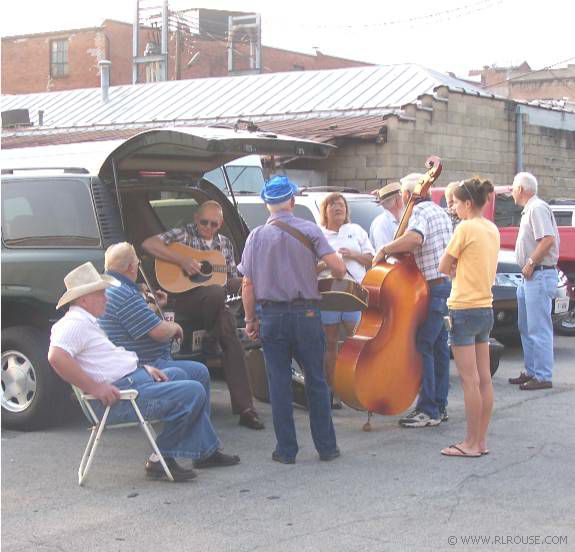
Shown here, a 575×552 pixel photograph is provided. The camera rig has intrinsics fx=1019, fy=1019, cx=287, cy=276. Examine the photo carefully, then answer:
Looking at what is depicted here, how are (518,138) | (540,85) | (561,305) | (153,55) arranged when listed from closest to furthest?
(561,305), (518,138), (153,55), (540,85)

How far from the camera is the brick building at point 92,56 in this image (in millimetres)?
49438

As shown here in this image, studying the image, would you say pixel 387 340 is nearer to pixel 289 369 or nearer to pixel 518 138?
pixel 289 369

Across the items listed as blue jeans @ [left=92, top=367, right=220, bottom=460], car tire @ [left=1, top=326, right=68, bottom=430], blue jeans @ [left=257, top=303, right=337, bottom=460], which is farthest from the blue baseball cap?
car tire @ [left=1, top=326, right=68, bottom=430]

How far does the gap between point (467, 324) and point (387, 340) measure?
2.39ft

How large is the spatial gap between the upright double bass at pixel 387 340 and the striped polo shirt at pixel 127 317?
55.9 inches

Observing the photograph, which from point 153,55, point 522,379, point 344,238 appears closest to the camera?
point 344,238

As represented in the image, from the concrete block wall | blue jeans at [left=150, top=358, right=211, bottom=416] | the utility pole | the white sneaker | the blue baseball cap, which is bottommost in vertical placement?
the white sneaker

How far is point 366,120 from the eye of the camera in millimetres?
22766

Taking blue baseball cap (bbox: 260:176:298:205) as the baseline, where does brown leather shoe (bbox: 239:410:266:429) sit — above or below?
below

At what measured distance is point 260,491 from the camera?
5691mm

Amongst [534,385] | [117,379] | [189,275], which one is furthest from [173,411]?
[534,385]

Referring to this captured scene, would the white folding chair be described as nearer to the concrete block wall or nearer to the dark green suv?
the dark green suv

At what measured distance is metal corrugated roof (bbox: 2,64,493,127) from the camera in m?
25.9

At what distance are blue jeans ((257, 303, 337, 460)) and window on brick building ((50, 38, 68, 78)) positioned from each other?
4659 centimetres
